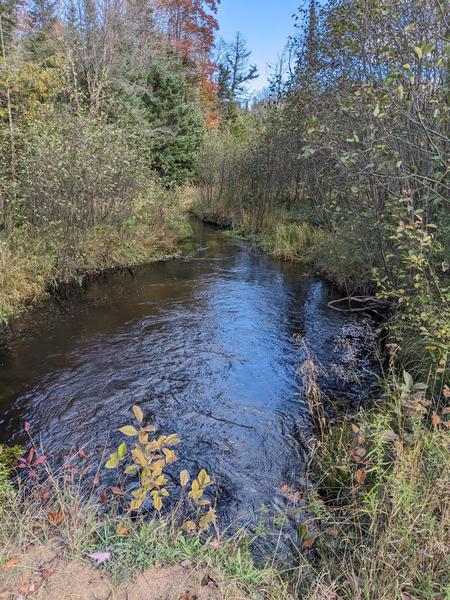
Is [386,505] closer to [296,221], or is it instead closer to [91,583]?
[91,583]

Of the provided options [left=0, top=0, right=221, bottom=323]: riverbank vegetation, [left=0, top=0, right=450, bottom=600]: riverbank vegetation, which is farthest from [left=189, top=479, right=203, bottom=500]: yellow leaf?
[left=0, top=0, right=221, bottom=323]: riverbank vegetation

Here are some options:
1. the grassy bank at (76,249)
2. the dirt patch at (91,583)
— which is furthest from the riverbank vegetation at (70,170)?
the dirt patch at (91,583)

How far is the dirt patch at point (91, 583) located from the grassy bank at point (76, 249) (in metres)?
5.12

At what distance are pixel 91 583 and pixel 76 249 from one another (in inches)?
300

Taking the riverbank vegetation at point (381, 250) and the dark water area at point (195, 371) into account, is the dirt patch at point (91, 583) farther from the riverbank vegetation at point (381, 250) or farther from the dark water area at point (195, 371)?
the dark water area at point (195, 371)

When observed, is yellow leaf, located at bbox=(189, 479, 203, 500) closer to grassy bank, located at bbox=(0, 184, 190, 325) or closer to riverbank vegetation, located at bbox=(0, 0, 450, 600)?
riverbank vegetation, located at bbox=(0, 0, 450, 600)

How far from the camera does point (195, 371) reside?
559 centimetres

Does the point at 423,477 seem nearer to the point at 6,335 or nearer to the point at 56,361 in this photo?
the point at 56,361

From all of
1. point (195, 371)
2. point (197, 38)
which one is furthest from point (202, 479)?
point (197, 38)

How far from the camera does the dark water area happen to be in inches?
159

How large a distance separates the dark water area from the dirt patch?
1.18m

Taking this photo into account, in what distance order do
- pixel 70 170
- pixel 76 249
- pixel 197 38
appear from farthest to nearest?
pixel 197 38 < pixel 76 249 < pixel 70 170

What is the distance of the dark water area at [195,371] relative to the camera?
4.05 m

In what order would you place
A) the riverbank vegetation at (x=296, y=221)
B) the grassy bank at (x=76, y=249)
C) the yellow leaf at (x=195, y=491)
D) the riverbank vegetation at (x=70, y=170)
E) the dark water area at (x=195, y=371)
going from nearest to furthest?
the riverbank vegetation at (x=296, y=221) → the yellow leaf at (x=195, y=491) → the dark water area at (x=195, y=371) → the grassy bank at (x=76, y=249) → the riverbank vegetation at (x=70, y=170)
